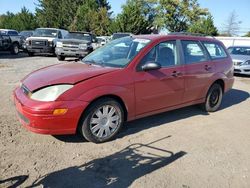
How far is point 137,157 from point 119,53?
77.5 inches

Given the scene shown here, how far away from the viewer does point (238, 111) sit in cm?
698

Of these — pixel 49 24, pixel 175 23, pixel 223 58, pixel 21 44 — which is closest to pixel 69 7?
pixel 49 24

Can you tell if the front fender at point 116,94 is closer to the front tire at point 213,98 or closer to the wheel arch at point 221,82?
the front tire at point 213,98

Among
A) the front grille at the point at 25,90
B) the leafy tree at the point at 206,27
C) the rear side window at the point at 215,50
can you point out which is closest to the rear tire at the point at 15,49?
the rear side window at the point at 215,50

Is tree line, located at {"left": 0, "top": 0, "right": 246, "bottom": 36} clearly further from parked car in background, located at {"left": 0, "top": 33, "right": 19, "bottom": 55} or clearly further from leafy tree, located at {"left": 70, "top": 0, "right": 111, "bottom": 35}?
parked car in background, located at {"left": 0, "top": 33, "right": 19, "bottom": 55}

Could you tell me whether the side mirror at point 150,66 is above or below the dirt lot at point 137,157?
above

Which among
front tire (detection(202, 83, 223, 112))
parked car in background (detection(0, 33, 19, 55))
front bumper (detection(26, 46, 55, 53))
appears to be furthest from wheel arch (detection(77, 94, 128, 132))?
parked car in background (detection(0, 33, 19, 55))

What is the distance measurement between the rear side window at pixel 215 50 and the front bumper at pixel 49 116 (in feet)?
11.2

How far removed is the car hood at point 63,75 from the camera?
4.30 metres

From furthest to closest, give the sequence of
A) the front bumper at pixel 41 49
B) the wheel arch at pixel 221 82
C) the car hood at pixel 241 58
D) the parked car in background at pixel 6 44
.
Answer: the parked car in background at pixel 6 44 → the front bumper at pixel 41 49 → the car hood at pixel 241 58 → the wheel arch at pixel 221 82

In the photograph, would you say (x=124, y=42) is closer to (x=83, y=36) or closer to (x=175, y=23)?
(x=83, y=36)

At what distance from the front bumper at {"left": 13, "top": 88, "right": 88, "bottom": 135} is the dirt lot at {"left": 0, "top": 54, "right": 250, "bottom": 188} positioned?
1.05ft

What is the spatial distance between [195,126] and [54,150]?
273 cm

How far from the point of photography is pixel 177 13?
51.5 metres
